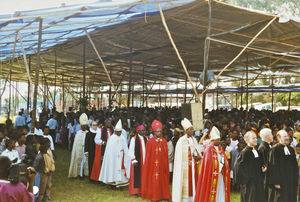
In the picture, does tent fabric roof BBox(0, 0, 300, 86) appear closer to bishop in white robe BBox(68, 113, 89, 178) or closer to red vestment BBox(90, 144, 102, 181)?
bishop in white robe BBox(68, 113, 89, 178)

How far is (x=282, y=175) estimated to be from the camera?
491cm

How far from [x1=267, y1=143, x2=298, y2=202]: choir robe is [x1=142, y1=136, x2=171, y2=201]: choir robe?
83.2 inches

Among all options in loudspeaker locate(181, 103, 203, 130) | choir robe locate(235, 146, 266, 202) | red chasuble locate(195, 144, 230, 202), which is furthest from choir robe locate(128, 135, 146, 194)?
choir robe locate(235, 146, 266, 202)

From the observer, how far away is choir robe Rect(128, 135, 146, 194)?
6508 mm

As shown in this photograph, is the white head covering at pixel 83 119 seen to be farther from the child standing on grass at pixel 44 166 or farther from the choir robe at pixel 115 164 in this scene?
the child standing on grass at pixel 44 166

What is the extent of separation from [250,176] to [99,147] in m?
4.20

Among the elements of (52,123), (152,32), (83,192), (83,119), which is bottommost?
(83,192)

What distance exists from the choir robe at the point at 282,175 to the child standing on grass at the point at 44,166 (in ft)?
13.0

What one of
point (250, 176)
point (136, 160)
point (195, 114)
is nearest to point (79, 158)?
point (136, 160)

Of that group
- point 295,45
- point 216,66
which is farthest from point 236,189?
point 216,66

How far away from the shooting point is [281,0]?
30.7 meters

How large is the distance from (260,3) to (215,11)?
2789 centimetres

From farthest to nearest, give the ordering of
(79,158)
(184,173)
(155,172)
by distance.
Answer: (79,158) < (155,172) < (184,173)

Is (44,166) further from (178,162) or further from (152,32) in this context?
(152,32)
